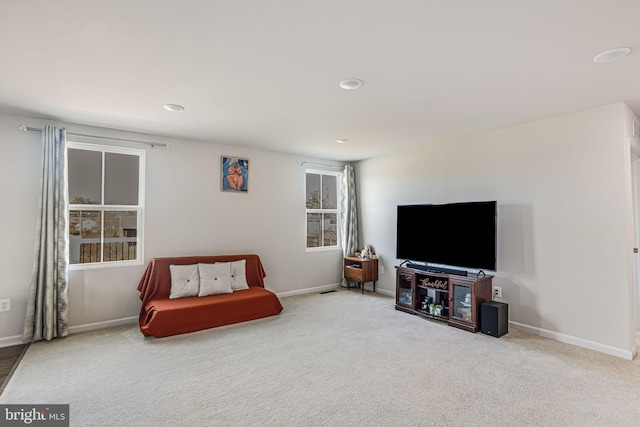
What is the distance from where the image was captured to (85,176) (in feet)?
12.9

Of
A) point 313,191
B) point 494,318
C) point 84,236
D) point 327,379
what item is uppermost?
point 313,191

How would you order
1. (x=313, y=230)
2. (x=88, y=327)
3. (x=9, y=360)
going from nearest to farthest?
(x=9, y=360)
(x=88, y=327)
(x=313, y=230)

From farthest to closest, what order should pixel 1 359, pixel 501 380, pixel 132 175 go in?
pixel 132 175
pixel 1 359
pixel 501 380

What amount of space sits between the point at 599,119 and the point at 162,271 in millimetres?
5085

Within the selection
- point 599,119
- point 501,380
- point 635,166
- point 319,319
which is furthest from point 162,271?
point 635,166

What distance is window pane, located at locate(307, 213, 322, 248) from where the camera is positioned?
228 inches

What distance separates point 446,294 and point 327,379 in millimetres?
2183

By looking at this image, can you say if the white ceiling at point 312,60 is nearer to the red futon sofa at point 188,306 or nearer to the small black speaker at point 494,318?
the red futon sofa at point 188,306

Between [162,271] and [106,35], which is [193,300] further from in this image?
[106,35]

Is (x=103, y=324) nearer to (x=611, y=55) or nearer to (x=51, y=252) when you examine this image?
(x=51, y=252)

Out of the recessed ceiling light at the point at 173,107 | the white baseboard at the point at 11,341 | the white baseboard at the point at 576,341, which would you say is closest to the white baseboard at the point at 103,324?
the white baseboard at the point at 11,341

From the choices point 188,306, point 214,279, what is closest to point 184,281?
point 214,279

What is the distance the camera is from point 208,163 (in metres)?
4.67

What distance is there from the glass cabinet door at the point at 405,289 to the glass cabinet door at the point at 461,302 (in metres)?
0.64
